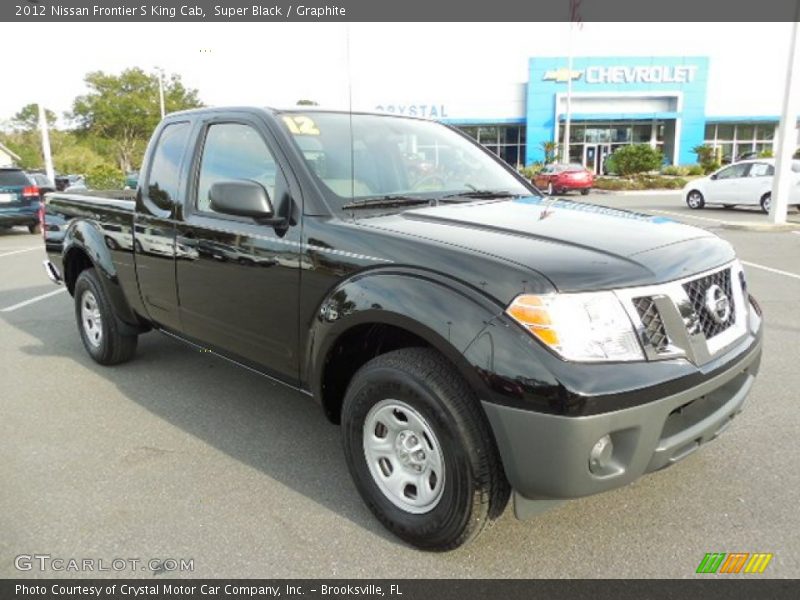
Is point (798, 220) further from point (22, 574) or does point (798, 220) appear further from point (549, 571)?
point (22, 574)

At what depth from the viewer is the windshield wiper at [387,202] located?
3.15 m

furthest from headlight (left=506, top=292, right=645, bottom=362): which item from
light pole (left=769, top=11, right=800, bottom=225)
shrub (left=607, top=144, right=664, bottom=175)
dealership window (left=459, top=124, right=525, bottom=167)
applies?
dealership window (left=459, top=124, right=525, bottom=167)

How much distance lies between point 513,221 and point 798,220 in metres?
15.6

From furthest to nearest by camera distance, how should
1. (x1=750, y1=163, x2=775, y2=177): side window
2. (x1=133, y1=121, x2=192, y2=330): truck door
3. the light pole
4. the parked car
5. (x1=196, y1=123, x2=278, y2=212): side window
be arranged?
(x1=750, y1=163, x2=775, y2=177): side window
the parked car
the light pole
(x1=133, y1=121, x2=192, y2=330): truck door
(x1=196, y1=123, x2=278, y2=212): side window

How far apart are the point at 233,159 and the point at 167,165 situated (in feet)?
2.57

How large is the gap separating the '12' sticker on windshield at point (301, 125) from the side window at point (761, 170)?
17.1 metres

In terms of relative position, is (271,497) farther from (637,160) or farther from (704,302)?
(637,160)

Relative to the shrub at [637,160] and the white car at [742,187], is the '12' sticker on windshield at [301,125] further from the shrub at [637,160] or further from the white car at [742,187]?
the shrub at [637,160]

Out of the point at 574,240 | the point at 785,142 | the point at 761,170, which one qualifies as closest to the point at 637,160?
the point at 761,170

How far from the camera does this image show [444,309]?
7.95ft

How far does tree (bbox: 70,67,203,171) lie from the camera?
43719mm

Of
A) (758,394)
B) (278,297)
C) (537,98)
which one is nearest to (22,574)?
(278,297)

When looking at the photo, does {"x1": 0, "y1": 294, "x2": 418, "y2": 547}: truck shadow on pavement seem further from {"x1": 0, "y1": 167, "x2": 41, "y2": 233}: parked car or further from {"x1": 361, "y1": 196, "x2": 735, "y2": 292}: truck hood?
{"x1": 0, "y1": 167, "x2": 41, "y2": 233}: parked car

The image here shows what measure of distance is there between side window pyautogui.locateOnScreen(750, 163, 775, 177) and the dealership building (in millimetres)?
25209
